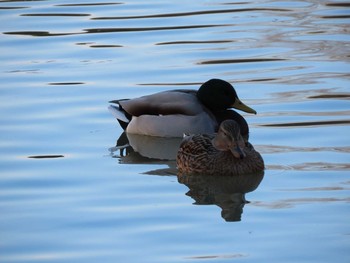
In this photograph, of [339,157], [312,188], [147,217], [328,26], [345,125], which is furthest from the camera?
[328,26]

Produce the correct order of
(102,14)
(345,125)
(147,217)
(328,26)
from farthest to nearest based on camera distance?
(102,14) → (328,26) → (345,125) → (147,217)

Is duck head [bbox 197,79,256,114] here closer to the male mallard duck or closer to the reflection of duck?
the male mallard duck

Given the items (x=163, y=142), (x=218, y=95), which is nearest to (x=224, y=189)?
(x=163, y=142)

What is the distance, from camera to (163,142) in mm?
12133

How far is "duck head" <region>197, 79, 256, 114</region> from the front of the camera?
12.2 metres

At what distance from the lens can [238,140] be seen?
1041cm

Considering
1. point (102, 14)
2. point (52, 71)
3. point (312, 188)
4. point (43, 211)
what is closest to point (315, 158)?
point (312, 188)

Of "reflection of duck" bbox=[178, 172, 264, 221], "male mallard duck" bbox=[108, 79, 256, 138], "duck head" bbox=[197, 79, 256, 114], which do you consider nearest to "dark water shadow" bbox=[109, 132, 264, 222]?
"reflection of duck" bbox=[178, 172, 264, 221]

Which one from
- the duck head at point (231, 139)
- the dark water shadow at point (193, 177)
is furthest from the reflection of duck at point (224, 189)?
the duck head at point (231, 139)

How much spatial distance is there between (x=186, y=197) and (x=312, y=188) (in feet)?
3.16

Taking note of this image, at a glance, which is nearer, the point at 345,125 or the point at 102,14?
the point at 345,125

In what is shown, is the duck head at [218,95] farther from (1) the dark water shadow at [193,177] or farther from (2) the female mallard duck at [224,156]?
(2) the female mallard duck at [224,156]

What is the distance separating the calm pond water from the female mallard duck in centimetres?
12

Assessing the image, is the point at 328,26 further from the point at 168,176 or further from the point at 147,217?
the point at 147,217
